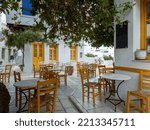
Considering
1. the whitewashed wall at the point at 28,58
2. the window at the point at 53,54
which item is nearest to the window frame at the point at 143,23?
the whitewashed wall at the point at 28,58

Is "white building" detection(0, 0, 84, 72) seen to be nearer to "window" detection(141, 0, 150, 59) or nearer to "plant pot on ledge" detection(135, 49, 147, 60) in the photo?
"window" detection(141, 0, 150, 59)

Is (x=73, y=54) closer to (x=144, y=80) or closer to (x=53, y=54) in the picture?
(x=53, y=54)

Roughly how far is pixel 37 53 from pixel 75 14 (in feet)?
32.2

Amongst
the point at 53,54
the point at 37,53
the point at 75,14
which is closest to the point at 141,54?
the point at 75,14

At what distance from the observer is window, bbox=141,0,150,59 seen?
446 cm

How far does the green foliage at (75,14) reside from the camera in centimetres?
421

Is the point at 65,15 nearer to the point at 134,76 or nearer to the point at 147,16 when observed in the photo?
the point at 147,16

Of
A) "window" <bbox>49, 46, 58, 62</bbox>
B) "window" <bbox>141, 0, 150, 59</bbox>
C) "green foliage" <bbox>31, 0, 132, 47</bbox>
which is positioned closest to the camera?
"green foliage" <bbox>31, 0, 132, 47</bbox>

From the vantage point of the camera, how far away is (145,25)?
4.52 meters

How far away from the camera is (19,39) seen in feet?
38.2

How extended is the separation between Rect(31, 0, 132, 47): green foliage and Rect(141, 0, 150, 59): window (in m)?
0.46

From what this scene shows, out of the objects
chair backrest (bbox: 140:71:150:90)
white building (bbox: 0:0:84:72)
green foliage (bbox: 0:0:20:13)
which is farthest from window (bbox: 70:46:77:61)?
green foliage (bbox: 0:0:20:13)

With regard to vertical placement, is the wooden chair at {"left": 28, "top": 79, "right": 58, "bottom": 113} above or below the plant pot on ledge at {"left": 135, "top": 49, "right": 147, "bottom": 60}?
below

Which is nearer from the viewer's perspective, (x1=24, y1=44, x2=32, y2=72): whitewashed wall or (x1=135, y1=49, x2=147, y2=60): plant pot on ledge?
(x1=135, y1=49, x2=147, y2=60): plant pot on ledge
